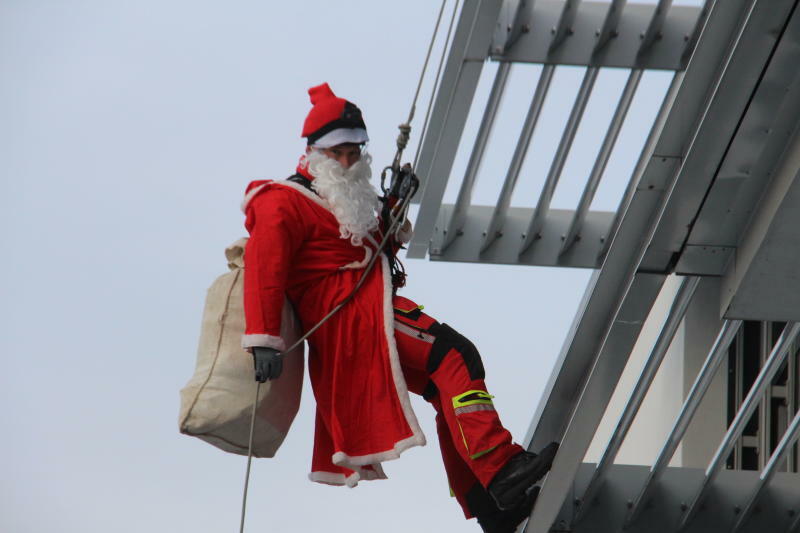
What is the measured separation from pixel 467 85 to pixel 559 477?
1.57 m

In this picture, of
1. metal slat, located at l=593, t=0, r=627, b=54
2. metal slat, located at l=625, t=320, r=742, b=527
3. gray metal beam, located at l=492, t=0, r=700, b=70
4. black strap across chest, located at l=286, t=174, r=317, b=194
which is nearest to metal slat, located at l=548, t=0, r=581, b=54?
gray metal beam, located at l=492, t=0, r=700, b=70

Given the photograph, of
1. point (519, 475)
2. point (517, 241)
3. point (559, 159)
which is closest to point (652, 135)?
point (559, 159)

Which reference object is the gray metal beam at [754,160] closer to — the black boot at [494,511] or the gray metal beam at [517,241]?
the black boot at [494,511]

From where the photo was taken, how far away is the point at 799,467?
7.00 metres

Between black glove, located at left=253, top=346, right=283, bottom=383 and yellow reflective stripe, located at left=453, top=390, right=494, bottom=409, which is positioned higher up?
black glove, located at left=253, top=346, right=283, bottom=383

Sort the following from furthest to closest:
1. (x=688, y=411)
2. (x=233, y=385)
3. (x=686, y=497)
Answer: (x=686, y=497)
(x=688, y=411)
(x=233, y=385)

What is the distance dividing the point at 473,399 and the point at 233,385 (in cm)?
75

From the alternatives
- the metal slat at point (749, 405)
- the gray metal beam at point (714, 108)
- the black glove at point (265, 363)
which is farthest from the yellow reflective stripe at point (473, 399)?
the metal slat at point (749, 405)

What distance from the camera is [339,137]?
5.17 meters

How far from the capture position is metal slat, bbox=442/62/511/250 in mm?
5777

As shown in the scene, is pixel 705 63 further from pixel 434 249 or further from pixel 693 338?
pixel 693 338

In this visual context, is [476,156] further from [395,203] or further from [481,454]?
[481,454]

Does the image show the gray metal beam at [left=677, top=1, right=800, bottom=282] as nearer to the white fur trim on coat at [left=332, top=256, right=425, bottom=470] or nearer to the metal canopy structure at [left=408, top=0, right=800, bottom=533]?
the metal canopy structure at [left=408, top=0, right=800, bottom=533]

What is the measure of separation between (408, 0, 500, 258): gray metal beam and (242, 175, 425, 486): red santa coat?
0.77 meters
